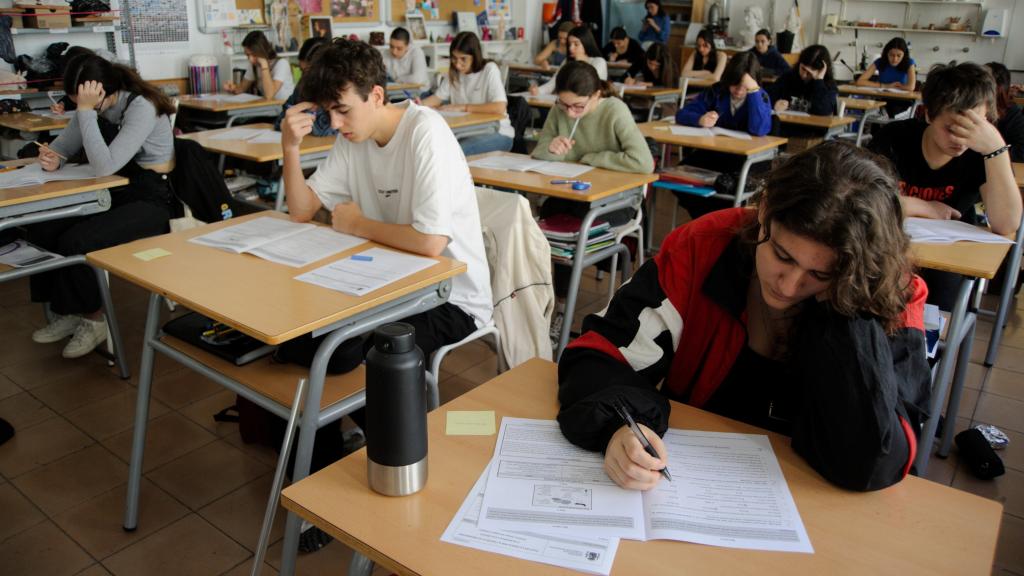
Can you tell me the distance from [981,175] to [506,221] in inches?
62.5

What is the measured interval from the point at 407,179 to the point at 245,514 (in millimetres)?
1023

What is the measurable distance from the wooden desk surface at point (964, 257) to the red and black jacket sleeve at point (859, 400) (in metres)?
0.93

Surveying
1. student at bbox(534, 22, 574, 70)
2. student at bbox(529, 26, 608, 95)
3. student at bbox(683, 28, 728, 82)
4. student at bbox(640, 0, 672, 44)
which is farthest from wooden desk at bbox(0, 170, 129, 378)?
student at bbox(640, 0, 672, 44)

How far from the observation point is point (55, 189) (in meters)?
2.64

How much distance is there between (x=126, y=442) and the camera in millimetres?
2438

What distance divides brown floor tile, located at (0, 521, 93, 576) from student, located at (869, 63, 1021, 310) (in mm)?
2452

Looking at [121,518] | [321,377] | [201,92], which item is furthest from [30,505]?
[201,92]

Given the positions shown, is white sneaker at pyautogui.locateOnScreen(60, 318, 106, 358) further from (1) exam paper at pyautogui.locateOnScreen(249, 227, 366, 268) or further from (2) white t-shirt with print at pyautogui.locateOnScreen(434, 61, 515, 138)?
(2) white t-shirt with print at pyautogui.locateOnScreen(434, 61, 515, 138)

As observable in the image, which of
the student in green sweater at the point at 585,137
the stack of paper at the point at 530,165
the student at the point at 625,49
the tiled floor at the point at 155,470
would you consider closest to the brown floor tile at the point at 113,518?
the tiled floor at the point at 155,470

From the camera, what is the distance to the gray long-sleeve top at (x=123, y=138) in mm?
2811

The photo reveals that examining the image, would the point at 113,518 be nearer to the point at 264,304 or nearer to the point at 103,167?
the point at 264,304

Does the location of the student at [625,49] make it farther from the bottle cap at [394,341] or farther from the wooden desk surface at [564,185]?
the bottle cap at [394,341]

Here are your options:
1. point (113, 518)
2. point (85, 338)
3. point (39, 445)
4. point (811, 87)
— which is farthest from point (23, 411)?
point (811, 87)

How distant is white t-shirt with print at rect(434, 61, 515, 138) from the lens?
16.4 ft
